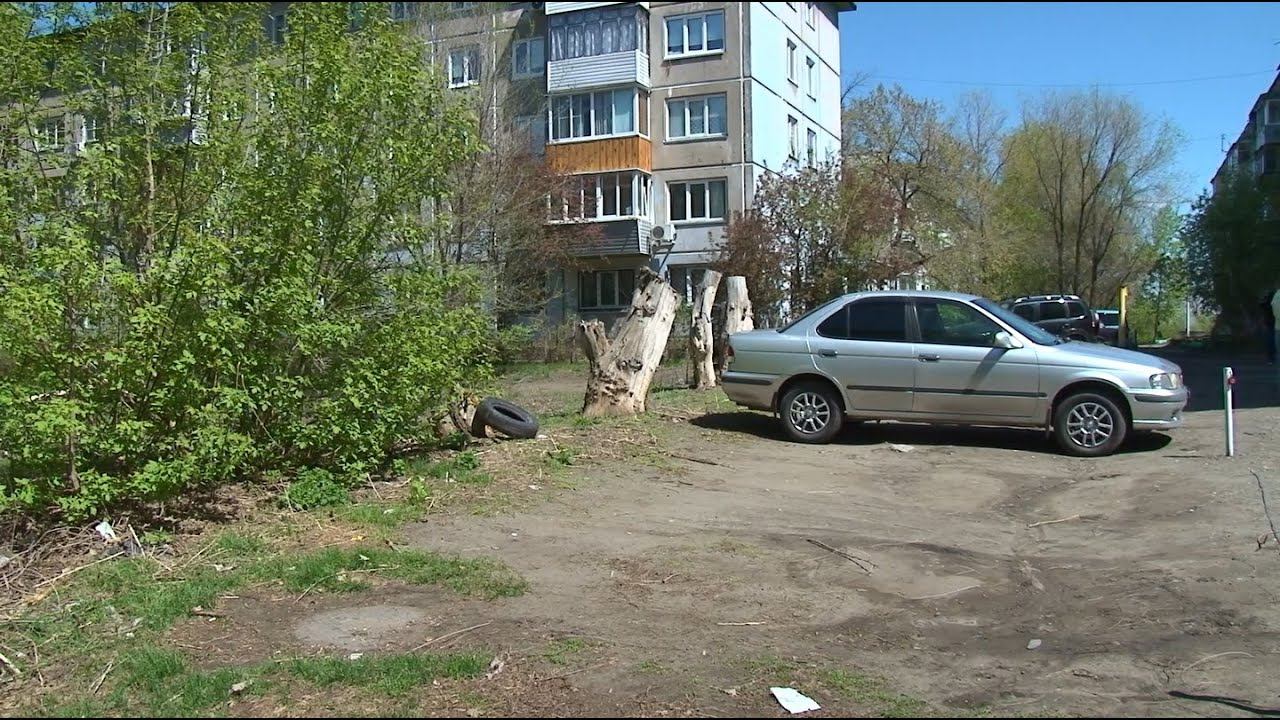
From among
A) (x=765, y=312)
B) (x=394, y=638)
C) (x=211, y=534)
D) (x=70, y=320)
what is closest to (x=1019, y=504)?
(x=394, y=638)

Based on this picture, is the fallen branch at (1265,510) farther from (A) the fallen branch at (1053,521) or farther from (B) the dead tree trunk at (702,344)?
(B) the dead tree trunk at (702,344)

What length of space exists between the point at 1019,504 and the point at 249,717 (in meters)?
6.90

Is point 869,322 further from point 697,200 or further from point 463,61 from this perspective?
point 697,200

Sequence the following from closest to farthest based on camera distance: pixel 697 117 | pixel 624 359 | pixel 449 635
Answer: pixel 449 635 → pixel 624 359 → pixel 697 117

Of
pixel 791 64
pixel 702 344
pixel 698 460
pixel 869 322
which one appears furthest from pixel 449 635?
pixel 791 64

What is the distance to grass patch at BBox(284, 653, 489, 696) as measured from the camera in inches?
190

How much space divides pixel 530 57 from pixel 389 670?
116ft

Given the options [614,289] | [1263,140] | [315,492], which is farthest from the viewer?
[1263,140]

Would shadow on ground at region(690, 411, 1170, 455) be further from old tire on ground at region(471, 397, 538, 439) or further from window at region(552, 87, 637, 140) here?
window at region(552, 87, 637, 140)

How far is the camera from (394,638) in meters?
5.55

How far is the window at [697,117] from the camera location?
36.2 metres

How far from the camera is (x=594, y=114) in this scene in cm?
3669

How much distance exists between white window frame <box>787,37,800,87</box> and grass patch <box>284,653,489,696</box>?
37348 millimetres

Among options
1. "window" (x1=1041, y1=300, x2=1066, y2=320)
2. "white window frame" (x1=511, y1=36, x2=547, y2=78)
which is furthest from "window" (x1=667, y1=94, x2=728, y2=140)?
"window" (x1=1041, y1=300, x2=1066, y2=320)
